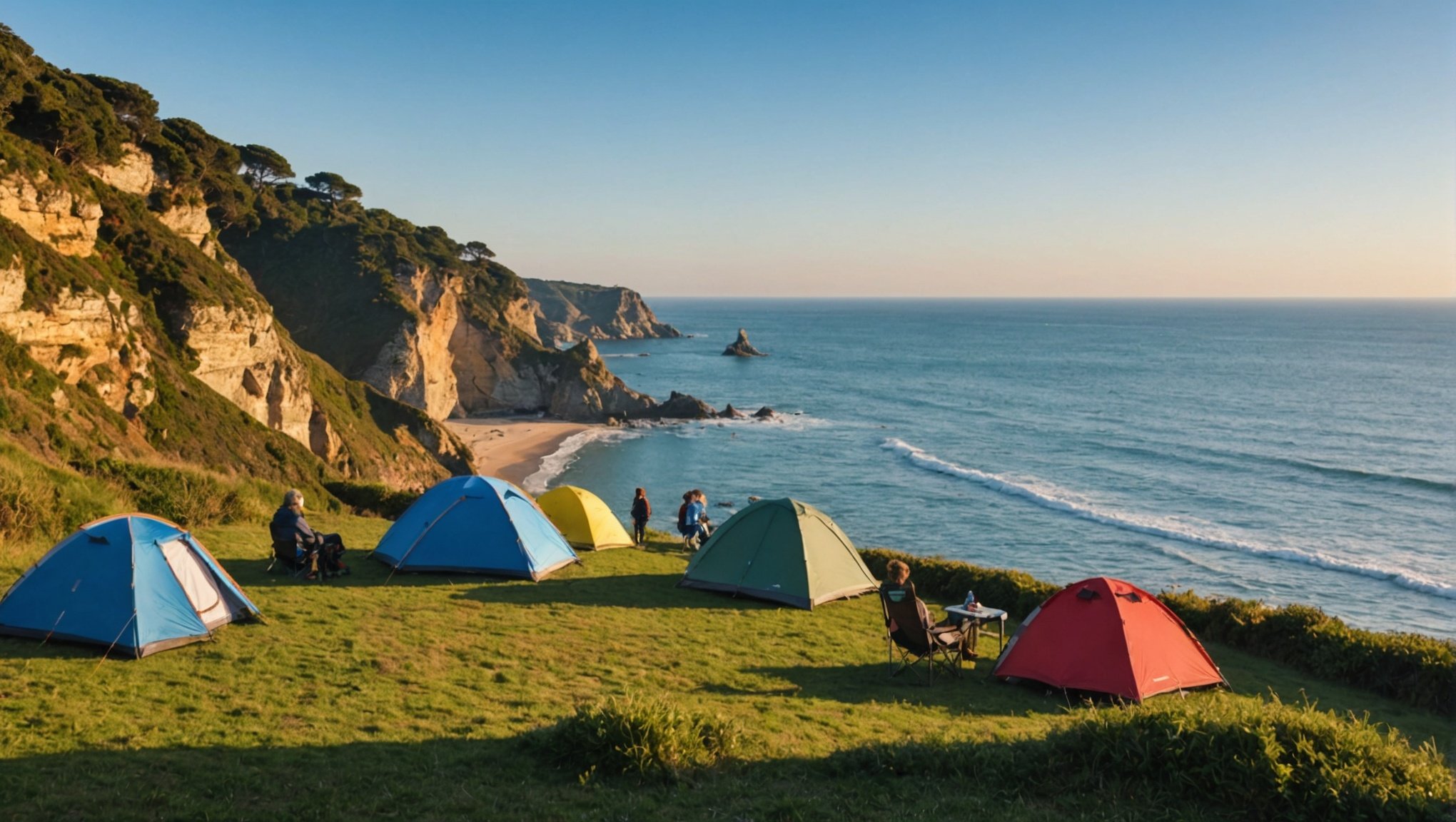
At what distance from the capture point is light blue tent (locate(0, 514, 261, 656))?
10000 millimetres

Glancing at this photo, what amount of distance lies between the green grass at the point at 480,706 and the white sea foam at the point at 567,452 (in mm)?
36705

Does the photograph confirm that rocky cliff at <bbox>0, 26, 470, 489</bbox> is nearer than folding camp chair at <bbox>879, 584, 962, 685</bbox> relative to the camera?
No

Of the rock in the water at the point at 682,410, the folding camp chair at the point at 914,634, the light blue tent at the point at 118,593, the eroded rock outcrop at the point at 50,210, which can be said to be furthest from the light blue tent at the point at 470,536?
the rock in the water at the point at 682,410

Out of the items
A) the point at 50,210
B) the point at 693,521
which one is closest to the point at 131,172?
the point at 50,210

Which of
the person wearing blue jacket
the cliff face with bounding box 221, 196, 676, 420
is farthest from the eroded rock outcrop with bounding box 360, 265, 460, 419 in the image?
the person wearing blue jacket

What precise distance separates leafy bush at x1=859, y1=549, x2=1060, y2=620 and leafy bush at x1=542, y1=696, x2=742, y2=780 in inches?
393

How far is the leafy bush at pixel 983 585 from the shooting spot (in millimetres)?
16438

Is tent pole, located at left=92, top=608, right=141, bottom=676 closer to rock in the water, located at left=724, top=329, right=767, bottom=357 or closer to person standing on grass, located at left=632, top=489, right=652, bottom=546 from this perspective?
person standing on grass, located at left=632, top=489, right=652, bottom=546

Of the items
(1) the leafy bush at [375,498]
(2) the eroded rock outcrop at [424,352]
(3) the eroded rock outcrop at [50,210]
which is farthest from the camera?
(2) the eroded rock outcrop at [424,352]

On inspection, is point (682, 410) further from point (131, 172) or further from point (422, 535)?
point (422, 535)

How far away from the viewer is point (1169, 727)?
746cm

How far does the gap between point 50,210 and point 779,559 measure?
92.8 ft

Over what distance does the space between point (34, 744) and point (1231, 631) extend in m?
16.0

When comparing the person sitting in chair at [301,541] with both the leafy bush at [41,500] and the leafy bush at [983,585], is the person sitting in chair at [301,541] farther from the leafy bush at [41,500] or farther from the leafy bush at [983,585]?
the leafy bush at [983,585]
